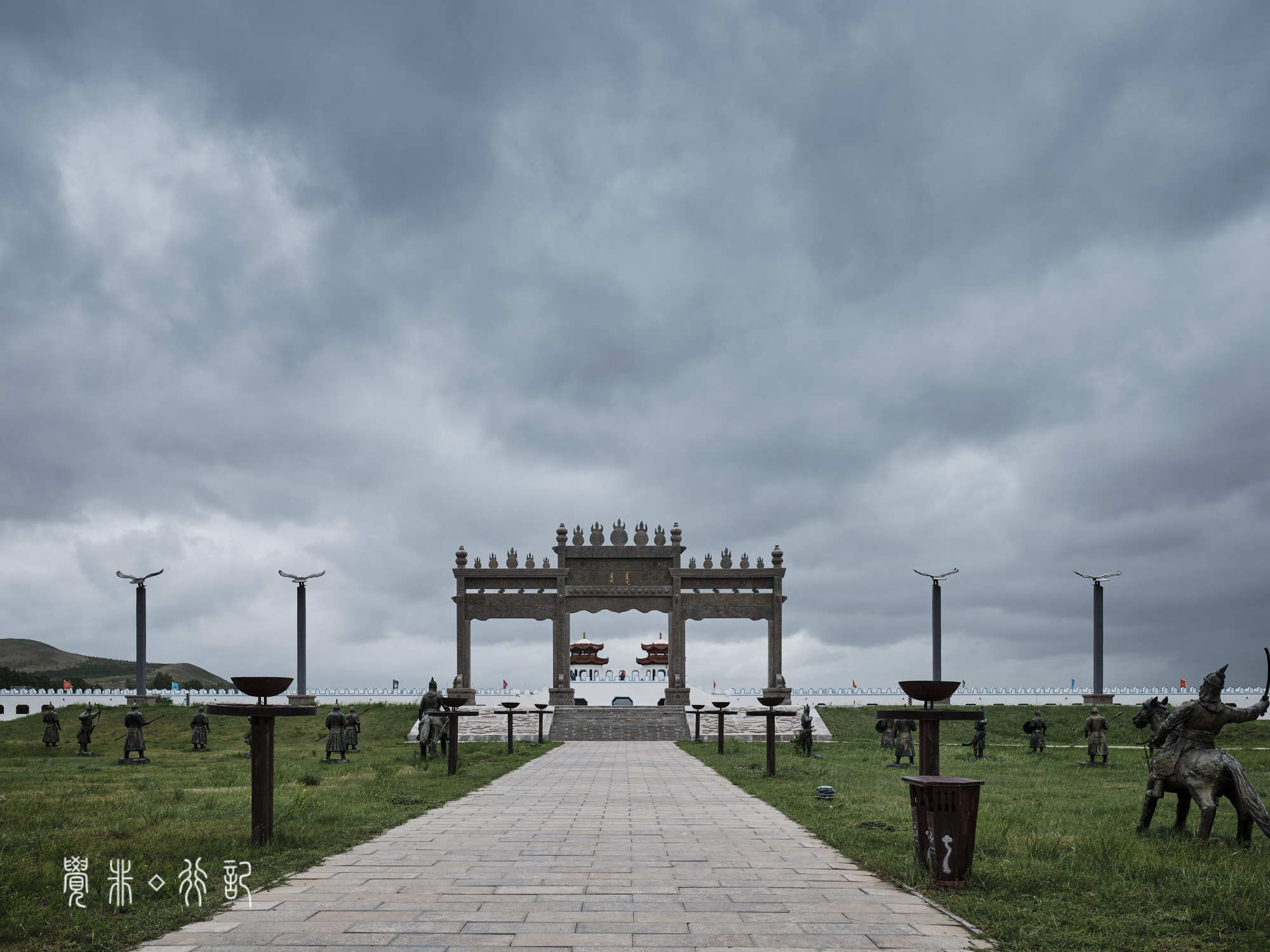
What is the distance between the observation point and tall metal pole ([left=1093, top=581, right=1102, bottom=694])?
36.4m

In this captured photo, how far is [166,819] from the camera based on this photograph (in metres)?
10.4

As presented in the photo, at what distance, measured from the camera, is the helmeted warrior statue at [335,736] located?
21.0 meters

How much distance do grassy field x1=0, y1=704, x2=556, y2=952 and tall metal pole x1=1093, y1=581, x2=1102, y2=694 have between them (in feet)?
77.8

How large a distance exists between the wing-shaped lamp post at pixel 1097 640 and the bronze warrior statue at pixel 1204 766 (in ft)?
95.5

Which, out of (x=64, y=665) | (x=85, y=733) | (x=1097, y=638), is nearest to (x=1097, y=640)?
(x=1097, y=638)

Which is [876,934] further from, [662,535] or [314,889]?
[662,535]

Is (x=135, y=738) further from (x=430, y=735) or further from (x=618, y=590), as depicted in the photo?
(x=618, y=590)

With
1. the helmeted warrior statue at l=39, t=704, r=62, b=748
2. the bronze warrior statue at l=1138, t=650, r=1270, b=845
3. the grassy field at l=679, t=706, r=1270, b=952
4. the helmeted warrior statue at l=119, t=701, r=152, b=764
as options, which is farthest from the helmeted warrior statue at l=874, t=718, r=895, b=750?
the helmeted warrior statue at l=39, t=704, r=62, b=748

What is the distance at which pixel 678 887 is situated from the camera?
265 inches

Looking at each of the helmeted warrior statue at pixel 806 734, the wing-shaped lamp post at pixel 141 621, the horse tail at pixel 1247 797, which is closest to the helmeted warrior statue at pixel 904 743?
the helmeted warrior statue at pixel 806 734

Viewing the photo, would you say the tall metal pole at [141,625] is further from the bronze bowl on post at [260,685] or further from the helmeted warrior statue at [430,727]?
the bronze bowl on post at [260,685]

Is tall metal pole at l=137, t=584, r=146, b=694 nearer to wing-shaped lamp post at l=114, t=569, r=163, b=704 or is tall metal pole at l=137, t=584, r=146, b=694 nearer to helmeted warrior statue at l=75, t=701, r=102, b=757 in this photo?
wing-shaped lamp post at l=114, t=569, r=163, b=704

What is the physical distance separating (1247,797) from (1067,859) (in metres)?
2.28

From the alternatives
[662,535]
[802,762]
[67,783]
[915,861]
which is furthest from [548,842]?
[662,535]
